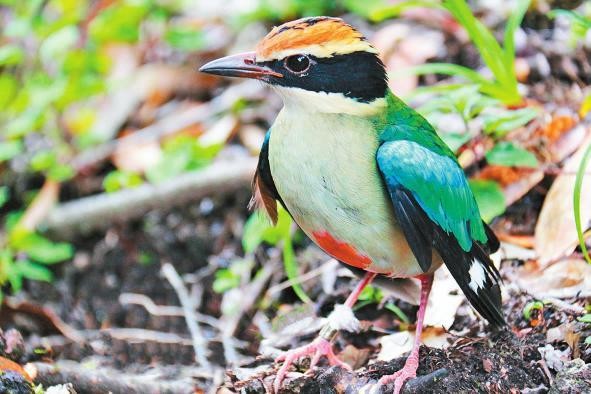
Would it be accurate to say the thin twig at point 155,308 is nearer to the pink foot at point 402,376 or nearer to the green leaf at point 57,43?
the pink foot at point 402,376

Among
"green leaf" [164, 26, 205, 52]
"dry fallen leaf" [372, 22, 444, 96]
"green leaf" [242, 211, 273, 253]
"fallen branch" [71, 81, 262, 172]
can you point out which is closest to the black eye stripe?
"green leaf" [242, 211, 273, 253]

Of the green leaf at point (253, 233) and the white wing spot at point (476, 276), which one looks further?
the green leaf at point (253, 233)

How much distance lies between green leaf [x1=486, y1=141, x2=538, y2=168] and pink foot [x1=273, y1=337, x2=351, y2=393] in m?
1.40

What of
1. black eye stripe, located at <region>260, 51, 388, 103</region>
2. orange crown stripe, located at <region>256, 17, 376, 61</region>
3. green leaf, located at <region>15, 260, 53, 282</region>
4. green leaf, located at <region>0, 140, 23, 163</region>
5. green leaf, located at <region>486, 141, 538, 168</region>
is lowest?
green leaf, located at <region>15, 260, 53, 282</region>

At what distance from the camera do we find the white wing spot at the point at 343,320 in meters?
4.20

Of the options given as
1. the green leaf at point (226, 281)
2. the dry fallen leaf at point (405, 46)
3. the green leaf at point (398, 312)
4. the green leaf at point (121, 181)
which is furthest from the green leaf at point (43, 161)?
the green leaf at point (398, 312)

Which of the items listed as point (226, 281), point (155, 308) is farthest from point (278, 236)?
point (155, 308)

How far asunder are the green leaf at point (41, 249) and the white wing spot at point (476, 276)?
328 cm

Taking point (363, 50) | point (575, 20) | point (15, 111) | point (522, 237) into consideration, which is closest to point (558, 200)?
point (522, 237)

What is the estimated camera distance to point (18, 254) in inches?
243

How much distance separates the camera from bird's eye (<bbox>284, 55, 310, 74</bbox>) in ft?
11.8

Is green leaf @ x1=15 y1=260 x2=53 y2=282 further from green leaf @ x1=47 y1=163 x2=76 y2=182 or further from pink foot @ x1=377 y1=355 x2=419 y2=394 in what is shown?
pink foot @ x1=377 y1=355 x2=419 y2=394

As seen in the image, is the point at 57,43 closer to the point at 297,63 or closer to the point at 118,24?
the point at 118,24

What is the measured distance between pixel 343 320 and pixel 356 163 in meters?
0.98
